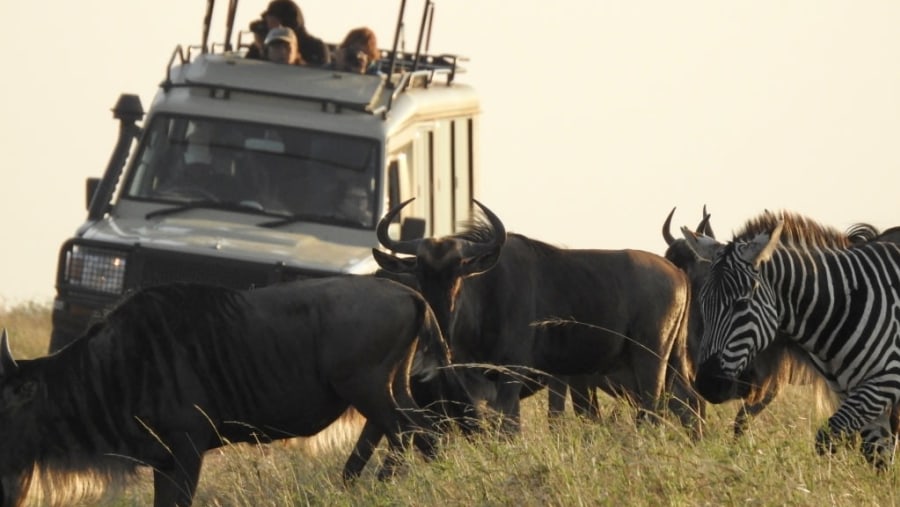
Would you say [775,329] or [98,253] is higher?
[775,329]

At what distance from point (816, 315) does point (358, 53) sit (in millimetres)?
7138

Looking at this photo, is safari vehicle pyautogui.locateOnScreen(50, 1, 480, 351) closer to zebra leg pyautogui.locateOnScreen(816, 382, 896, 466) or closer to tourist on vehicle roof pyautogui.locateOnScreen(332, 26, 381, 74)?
tourist on vehicle roof pyautogui.locateOnScreen(332, 26, 381, 74)

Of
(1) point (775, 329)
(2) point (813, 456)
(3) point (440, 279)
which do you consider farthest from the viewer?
(3) point (440, 279)

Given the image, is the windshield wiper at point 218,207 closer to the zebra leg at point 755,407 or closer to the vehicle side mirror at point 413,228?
the vehicle side mirror at point 413,228

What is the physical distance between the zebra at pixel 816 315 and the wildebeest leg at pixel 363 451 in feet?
5.45

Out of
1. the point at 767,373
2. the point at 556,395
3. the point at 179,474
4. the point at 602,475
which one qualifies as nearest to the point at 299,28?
the point at 556,395

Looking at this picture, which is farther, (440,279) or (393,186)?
(393,186)

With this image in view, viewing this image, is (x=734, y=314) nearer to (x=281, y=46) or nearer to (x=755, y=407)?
(x=755, y=407)

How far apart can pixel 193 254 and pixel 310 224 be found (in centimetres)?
98

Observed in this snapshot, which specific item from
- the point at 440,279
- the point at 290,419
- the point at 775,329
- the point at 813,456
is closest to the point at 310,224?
the point at 440,279

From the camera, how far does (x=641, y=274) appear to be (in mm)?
12305

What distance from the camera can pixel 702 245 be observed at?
9.93 m

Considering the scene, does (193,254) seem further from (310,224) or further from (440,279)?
(440,279)

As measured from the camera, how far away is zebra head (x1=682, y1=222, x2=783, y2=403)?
9500 mm
